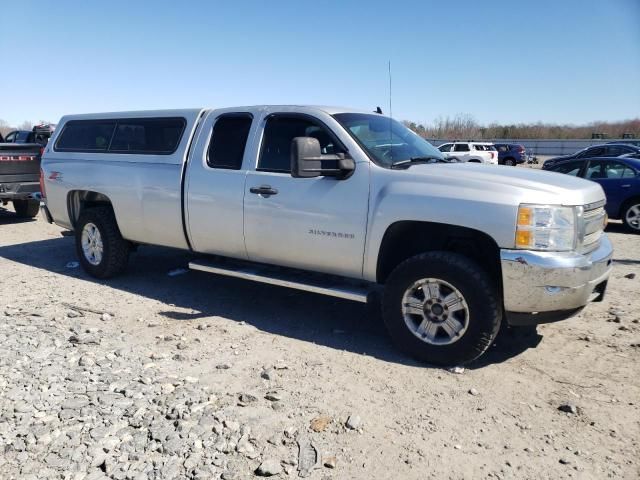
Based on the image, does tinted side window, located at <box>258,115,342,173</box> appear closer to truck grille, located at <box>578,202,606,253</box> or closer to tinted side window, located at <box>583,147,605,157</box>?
truck grille, located at <box>578,202,606,253</box>

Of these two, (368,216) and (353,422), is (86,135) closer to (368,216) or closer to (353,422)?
(368,216)

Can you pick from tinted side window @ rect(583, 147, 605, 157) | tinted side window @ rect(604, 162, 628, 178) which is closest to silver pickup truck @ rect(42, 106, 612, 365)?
tinted side window @ rect(604, 162, 628, 178)

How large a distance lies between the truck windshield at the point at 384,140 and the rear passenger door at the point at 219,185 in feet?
3.34

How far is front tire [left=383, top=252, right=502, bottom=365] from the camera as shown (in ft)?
12.9

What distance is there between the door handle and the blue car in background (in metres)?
8.21

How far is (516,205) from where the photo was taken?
12.2ft

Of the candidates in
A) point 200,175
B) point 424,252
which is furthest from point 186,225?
point 424,252

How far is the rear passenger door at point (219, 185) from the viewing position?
16.8ft

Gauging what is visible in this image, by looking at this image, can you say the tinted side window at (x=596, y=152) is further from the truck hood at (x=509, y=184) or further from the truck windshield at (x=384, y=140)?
the truck hood at (x=509, y=184)

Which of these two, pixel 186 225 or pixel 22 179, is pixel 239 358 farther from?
pixel 22 179

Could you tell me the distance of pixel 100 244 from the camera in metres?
6.49

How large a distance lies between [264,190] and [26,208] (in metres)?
8.80

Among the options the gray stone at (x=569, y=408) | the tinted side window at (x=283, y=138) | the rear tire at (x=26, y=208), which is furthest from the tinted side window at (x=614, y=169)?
the rear tire at (x=26, y=208)

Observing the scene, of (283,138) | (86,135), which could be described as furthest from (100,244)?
(283,138)
